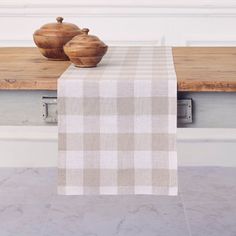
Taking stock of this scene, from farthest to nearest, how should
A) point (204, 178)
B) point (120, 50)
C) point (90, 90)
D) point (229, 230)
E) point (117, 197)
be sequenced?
point (204, 178) < point (117, 197) < point (229, 230) < point (120, 50) < point (90, 90)

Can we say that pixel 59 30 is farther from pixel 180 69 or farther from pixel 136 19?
pixel 136 19

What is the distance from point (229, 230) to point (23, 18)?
166cm

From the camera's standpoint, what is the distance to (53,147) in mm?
3412

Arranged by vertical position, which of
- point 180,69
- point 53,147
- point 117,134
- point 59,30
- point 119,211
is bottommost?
point 119,211

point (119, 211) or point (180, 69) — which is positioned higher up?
point (180, 69)

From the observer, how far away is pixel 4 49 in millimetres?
2346

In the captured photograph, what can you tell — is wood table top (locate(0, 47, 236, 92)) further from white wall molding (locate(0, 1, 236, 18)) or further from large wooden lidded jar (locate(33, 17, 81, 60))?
white wall molding (locate(0, 1, 236, 18))

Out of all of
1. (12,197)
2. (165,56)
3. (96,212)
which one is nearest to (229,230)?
(96,212)

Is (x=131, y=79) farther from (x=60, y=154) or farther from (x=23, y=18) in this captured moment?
(x=23, y=18)

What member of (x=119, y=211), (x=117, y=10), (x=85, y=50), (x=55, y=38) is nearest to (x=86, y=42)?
(x=85, y=50)

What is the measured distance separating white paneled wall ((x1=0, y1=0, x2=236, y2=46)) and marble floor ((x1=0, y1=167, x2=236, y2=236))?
2.67 feet

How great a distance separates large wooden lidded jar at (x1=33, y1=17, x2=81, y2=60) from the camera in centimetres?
198

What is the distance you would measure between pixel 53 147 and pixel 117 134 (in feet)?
6.23

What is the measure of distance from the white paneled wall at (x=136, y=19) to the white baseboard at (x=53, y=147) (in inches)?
20.7
